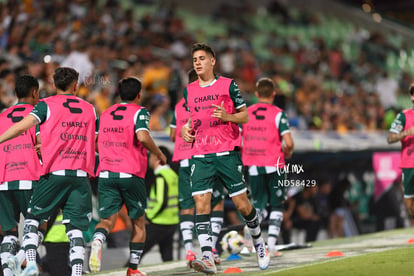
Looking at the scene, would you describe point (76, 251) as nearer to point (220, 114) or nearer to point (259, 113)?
point (220, 114)

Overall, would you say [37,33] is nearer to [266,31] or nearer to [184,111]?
[184,111]

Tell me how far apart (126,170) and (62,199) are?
99 cm

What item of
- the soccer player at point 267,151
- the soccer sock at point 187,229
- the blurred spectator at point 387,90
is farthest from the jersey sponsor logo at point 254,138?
the blurred spectator at point 387,90

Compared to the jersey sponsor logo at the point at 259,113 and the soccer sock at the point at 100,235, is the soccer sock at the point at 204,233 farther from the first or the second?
the jersey sponsor logo at the point at 259,113

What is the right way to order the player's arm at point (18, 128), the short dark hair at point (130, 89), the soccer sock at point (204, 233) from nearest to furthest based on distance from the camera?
the player's arm at point (18, 128) < the soccer sock at point (204, 233) < the short dark hair at point (130, 89)

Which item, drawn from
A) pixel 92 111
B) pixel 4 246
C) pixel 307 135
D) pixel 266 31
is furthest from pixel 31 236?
pixel 266 31

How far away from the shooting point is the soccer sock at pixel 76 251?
809 cm

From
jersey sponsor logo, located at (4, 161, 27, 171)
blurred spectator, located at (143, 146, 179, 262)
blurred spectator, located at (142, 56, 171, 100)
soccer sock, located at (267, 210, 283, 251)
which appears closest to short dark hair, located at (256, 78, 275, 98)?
soccer sock, located at (267, 210, 283, 251)

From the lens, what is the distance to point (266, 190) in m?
11.4

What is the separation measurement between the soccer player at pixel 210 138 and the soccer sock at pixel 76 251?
1.22m

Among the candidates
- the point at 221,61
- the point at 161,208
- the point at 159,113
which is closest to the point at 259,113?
the point at 161,208

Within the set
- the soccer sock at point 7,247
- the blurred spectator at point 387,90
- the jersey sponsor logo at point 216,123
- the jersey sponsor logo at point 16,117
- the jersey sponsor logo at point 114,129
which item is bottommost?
the soccer sock at point 7,247

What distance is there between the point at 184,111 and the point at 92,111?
2.47 metres

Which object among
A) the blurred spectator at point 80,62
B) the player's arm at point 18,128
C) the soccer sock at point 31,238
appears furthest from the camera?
the blurred spectator at point 80,62
